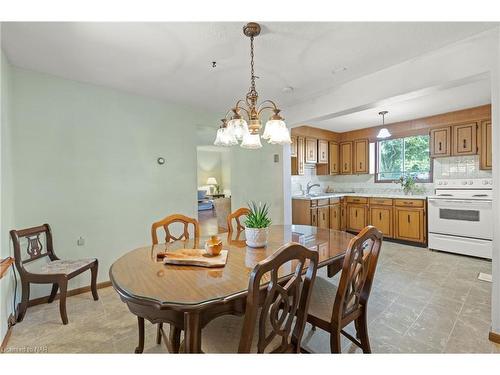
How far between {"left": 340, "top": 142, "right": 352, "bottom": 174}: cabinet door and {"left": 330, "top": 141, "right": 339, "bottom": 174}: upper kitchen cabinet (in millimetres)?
94

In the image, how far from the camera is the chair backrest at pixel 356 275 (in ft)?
4.27

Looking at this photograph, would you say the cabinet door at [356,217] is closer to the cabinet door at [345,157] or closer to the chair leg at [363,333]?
the cabinet door at [345,157]

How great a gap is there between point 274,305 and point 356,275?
60cm

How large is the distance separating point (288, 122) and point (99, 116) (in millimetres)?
2426

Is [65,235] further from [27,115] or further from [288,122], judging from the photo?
[288,122]

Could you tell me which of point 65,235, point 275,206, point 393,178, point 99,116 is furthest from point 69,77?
point 393,178

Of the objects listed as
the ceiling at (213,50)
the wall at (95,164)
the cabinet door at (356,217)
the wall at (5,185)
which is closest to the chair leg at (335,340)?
the ceiling at (213,50)

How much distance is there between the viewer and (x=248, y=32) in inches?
67.1

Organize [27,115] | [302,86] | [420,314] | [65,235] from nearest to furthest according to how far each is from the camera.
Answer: [420,314], [27,115], [65,235], [302,86]

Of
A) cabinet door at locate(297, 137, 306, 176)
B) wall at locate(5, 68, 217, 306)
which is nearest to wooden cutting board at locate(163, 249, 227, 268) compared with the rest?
wall at locate(5, 68, 217, 306)

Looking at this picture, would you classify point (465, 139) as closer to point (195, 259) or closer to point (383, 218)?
point (383, 218)

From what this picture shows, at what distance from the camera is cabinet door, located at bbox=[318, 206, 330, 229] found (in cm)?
477

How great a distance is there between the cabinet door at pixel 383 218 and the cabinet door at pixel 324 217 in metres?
0.84

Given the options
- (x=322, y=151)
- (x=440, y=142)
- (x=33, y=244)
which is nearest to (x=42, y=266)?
(x=33, y=244)
